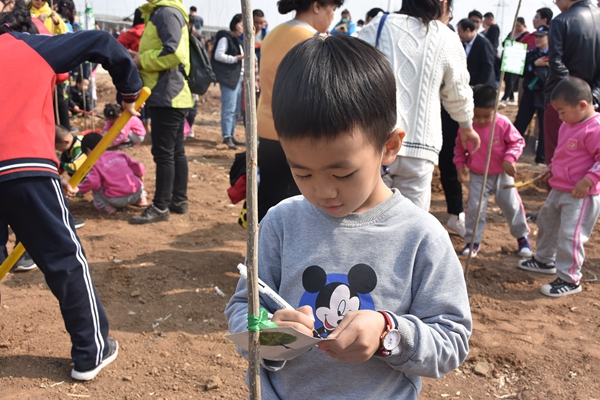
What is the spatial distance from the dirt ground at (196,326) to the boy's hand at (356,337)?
1.86 metres

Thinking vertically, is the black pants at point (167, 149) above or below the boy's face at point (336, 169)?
below

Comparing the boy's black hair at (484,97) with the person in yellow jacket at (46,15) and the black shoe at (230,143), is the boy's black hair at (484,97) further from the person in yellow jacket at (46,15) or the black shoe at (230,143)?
the black shoe at (230,143)

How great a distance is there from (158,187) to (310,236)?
408 centimetres

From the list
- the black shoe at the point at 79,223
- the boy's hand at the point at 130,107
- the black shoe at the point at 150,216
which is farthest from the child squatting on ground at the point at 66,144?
the boy's hand at the point at 130,107

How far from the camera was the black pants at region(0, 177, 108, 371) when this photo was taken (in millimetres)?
2539

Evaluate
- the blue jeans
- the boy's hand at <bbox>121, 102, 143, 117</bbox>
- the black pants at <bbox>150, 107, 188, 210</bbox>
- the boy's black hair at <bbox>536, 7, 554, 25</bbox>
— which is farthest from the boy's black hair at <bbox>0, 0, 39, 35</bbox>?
the boy's black hair at <bbox>536, 7, 554, 25</bbox>

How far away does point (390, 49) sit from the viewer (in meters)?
3.06

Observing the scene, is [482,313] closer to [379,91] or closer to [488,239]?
[488,239]

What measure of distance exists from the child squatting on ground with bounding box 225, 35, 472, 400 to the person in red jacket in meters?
1.52

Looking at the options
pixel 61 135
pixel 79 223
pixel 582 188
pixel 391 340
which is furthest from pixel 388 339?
pixel 79 223

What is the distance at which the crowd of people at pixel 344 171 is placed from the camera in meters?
1.25

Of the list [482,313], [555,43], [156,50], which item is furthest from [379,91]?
[555,43]

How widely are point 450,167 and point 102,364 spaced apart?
347cm

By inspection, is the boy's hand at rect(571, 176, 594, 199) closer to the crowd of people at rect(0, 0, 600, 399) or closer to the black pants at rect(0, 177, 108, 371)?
the crowd of people at rect(0, 0, 600, 399)
